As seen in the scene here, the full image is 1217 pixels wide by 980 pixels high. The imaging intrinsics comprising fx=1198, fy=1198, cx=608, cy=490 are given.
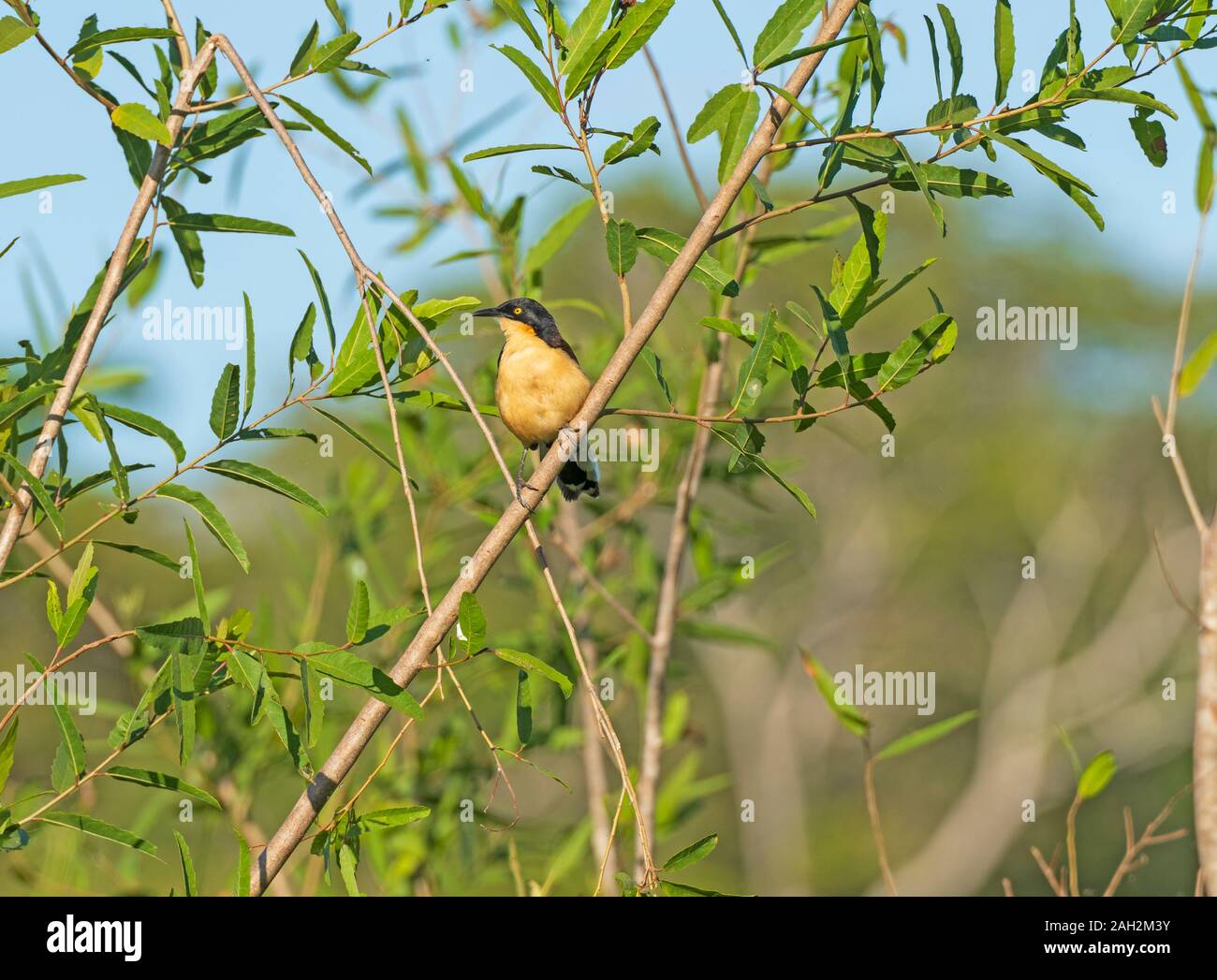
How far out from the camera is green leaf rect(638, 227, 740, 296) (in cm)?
200

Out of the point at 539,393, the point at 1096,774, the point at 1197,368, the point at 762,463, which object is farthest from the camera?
the point at 539,393

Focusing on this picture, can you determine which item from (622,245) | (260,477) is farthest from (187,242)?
(622,245)

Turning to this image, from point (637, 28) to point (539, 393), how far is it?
207 centimetres

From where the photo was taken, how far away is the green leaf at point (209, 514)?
193cm

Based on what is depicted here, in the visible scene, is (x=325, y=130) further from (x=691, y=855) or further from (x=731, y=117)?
(x=691, y=855)

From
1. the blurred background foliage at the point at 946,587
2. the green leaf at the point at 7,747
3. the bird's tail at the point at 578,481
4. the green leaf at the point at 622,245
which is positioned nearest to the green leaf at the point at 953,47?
the green leaf at the point at 622,245

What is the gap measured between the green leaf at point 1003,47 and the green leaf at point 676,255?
0.51 meters

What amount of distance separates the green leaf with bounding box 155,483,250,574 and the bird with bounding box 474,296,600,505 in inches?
69.3

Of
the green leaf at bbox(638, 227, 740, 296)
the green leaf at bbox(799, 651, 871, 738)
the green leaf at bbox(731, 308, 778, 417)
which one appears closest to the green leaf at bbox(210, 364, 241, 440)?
the green leaf at bbox(638, 227, 740, 296)

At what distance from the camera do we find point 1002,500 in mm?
26109

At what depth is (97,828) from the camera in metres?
1.90

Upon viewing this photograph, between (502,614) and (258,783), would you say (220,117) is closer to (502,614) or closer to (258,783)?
(258,783)

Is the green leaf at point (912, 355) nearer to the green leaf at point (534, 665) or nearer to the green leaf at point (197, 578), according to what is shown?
the green leaf at point (534, 665)

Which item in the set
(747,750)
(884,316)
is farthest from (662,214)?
(747,750)
